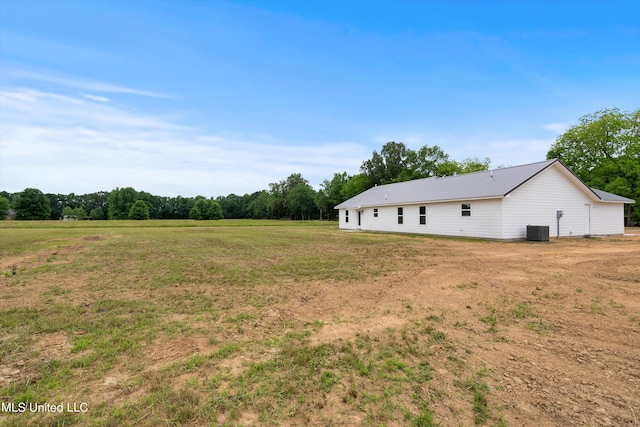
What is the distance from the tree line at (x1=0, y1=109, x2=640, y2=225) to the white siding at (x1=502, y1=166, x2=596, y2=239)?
60.1ft

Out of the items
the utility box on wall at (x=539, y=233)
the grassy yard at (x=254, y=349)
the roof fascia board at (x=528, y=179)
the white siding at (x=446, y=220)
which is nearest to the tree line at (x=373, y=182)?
the roof fascia board at (x=528, y=179)

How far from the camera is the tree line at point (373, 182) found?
32219 mm

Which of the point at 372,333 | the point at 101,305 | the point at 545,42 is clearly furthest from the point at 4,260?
the point at 545,42

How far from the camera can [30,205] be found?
67938 millimetres

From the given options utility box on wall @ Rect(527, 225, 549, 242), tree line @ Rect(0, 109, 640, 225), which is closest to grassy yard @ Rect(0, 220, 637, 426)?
utility box on wall @ Rect(527, 225, 549, 242)

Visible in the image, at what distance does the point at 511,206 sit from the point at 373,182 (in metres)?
35.4

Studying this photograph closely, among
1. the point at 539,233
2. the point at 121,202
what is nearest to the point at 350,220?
the point at 539,233

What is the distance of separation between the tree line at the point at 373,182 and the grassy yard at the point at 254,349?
126 feet

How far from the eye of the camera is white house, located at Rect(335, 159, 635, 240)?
16.3 m

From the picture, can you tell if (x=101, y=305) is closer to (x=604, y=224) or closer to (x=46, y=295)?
(x=46, y=295)

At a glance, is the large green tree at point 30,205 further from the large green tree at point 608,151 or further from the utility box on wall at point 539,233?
the large green tree at point 608,151

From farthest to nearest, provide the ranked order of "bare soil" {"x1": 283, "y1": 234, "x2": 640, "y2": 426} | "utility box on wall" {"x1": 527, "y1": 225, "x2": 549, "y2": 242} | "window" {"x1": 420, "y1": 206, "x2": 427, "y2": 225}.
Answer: "window" {"x1": 420, "y1": 206, "x2": 427, "y2": 225}, "utility box on wall" {"x1": 527, "y1": 225, "x2": 549, "y2": 242}, "bare soil" {"x1": 283, "y1": 234, "x2": 640, "y2": 426}

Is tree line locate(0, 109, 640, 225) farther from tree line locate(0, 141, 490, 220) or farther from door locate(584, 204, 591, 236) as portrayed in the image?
door locate(584, 204, 591, 236)

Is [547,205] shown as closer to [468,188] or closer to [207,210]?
[468,188]
